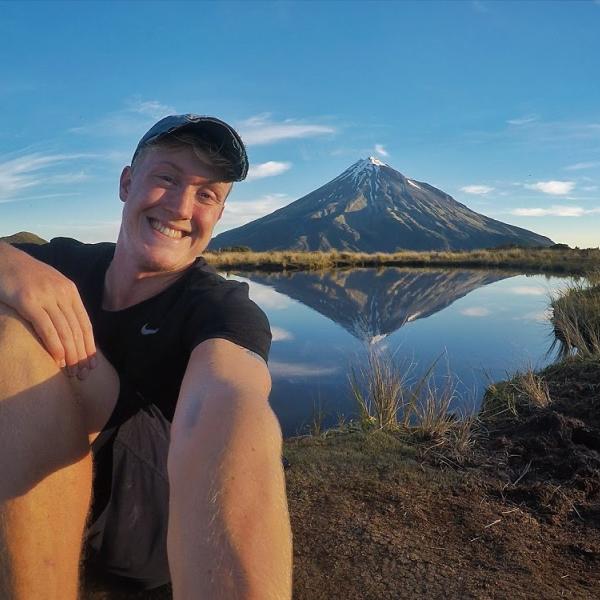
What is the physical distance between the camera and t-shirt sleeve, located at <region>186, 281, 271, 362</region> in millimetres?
1491

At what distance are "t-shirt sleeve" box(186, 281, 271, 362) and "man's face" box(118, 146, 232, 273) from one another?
13.6 inches

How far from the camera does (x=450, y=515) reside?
2.54 meters

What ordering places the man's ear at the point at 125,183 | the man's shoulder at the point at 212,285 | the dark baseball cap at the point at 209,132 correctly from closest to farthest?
the man's shoulder at the point at 212,285
the dark baseball cap at the point at 209,132
the man's ear at the point at 125,183

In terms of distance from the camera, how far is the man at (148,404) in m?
0.98

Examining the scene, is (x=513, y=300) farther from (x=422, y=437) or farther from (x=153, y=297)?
(x=153, y=297)

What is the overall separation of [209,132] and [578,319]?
822cm

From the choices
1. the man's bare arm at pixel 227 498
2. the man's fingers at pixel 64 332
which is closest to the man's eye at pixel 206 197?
the man's fingers at pixel 64 332

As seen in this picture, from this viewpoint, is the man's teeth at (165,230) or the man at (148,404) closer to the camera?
the man at (148,404)

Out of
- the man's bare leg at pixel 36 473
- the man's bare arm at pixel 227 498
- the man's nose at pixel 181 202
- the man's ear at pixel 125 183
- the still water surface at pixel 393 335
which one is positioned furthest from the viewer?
the still water surface at pixel 393 335

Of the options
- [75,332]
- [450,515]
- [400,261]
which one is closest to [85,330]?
[75,332]

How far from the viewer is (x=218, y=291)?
1691 mm

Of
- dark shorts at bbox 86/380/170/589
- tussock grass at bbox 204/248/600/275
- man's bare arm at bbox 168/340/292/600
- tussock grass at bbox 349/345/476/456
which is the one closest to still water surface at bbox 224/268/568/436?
tussock grass at bbox 349/345/476/456

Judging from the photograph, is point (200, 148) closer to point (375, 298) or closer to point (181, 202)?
point (181, 202)

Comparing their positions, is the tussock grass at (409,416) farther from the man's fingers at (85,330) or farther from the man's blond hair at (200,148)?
the man's fingers at (85,330)
